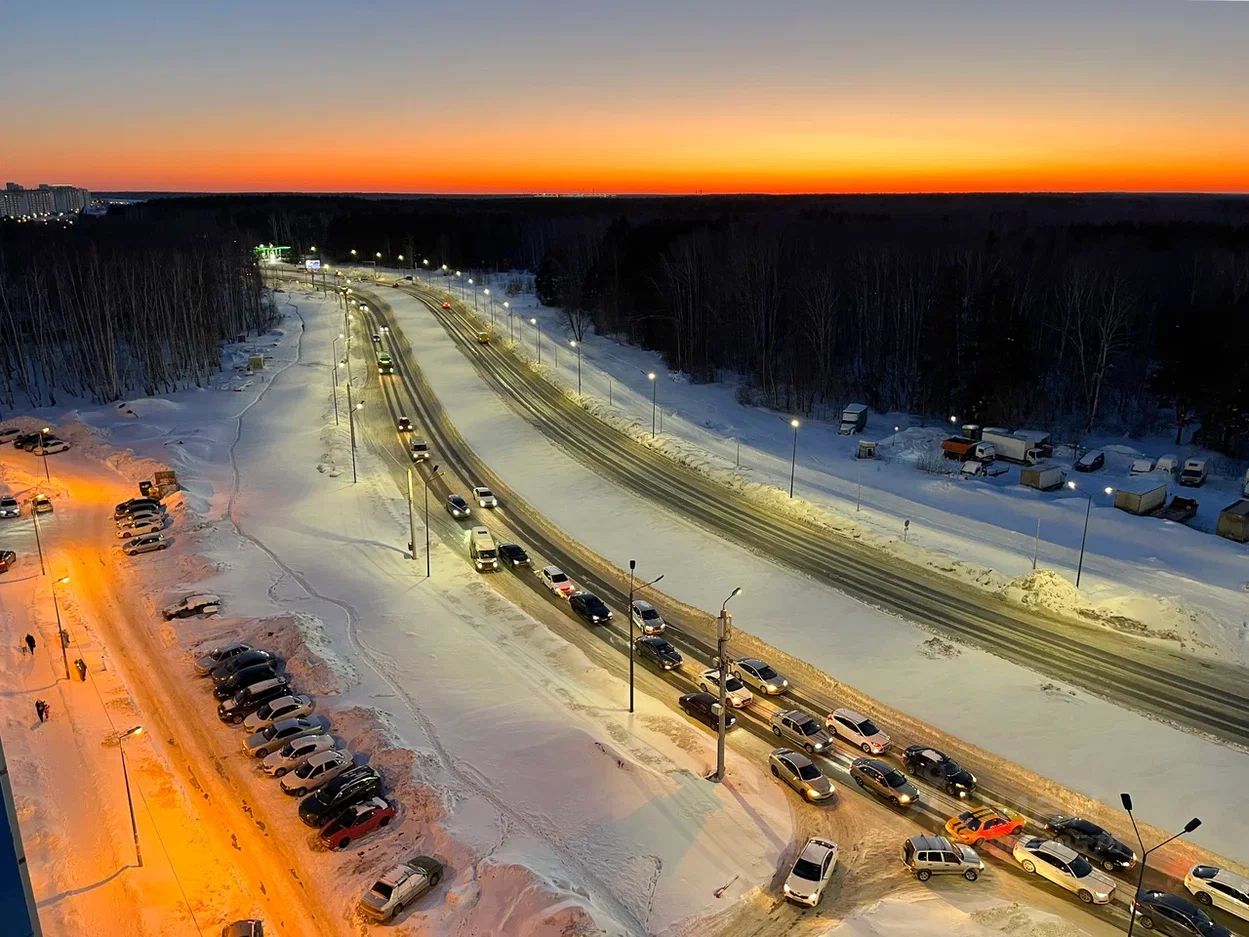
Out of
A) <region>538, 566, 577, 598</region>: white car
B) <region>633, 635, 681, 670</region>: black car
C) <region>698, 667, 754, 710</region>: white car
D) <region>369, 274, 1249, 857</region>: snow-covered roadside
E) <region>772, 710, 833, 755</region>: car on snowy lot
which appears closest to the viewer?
<region>369, 274, 1249, 857</region>: snow-covered roadside

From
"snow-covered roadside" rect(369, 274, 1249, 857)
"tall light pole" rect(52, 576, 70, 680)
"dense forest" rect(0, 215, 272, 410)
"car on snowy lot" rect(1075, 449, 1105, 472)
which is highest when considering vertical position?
"dense forest" rect(0, 215, 272, 410)

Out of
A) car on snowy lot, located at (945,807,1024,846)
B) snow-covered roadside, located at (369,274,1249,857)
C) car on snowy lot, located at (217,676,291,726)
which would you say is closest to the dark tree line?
snow-covered roadside, located at (369,274,1249,857)

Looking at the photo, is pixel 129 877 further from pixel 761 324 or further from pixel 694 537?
pixel 761 324

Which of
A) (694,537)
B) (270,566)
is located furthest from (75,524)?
(694,537)

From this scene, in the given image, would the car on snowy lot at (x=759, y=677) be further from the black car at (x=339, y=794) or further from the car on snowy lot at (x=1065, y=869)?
the black car at (x=339, y=794)

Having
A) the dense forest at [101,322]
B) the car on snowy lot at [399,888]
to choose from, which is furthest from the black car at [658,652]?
the dense forest at [101,322]

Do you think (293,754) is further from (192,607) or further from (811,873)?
(811,873)

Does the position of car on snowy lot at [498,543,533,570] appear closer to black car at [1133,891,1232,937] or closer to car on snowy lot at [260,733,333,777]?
car on snowy lot at [260,733,333,777]
